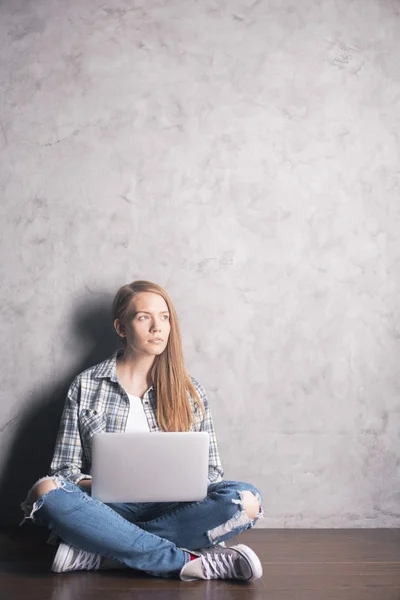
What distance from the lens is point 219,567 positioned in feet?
6.86

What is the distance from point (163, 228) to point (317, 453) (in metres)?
1.12

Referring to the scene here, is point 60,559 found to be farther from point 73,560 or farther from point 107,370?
point 107,370

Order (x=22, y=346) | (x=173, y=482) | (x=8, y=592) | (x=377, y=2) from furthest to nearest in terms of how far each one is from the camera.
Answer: (x=377, y=2) → (x=22, y=346) → (x=173, y=482) → (x=8, y=592)

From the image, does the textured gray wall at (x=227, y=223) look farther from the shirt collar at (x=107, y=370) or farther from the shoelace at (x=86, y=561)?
the shoelace at (x=86, y=561)

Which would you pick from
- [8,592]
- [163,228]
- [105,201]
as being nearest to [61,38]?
[105,201]

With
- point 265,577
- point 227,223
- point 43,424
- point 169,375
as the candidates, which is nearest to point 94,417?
point 169,375

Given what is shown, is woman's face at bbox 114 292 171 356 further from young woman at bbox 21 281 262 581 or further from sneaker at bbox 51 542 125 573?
sneaker at bbox 51 542 125 573

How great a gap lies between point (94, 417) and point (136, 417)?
5.9 inches

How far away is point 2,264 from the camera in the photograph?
279 cm

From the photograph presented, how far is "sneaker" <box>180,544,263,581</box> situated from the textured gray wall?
72 cm

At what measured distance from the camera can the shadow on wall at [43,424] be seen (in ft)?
9.05

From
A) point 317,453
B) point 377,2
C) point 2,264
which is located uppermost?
point 377,2

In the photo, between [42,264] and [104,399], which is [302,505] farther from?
[42,264]

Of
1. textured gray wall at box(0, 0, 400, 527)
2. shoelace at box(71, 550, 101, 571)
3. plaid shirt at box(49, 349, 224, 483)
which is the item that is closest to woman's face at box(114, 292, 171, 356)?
plaid shirt at box(49, 349, 224, 483)
